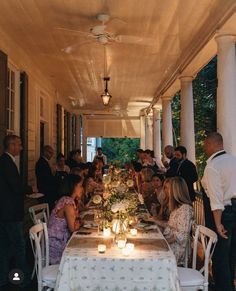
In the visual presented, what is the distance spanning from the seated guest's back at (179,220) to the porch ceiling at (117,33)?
1.99 m

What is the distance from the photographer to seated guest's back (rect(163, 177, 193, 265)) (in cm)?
371

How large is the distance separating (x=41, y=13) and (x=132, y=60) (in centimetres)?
287

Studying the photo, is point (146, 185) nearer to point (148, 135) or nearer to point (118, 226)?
point (118, 226)

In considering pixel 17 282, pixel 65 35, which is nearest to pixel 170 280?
pixel 17 282

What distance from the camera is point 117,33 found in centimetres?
548

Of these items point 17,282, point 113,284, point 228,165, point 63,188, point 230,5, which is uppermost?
point 230,5

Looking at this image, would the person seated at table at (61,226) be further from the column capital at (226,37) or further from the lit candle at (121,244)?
the column capital at (226,37)

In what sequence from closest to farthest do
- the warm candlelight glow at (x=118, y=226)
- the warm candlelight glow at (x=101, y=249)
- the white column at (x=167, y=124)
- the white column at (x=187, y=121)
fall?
the warm candlelight glow at (x=101, y=249), the warm candlelight glow at (x=118, y=226), the white column at (x=187, y=121), the white column at (x=167, y=124)

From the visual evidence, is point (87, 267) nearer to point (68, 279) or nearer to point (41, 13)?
point (68, 279)

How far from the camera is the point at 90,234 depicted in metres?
3.52

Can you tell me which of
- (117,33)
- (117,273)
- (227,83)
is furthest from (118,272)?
(117,33)

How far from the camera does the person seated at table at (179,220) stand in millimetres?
3715

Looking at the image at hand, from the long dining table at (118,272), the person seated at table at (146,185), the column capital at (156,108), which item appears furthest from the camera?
the column capital at (156,108)

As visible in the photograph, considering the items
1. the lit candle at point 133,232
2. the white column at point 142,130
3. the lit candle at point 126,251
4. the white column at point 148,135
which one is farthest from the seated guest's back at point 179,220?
the white column at point 142,130
